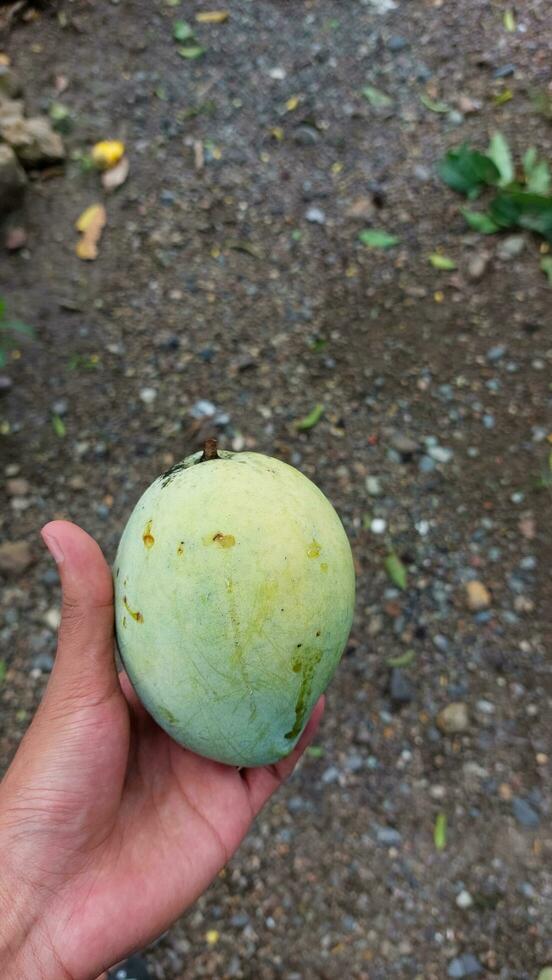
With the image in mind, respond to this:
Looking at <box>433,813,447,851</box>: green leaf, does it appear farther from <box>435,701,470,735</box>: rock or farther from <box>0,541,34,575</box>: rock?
<box>0,541,34,575</box>: rock

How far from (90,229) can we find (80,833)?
242cm

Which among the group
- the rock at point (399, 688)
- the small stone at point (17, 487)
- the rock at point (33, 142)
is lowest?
the rock at point (399, 688)

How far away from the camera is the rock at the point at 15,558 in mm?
2547

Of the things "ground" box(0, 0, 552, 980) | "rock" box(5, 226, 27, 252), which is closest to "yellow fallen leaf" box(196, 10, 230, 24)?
"ground" box(0, 0, 552, 980)

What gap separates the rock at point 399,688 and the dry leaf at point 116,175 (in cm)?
232

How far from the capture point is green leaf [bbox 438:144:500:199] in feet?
10.1

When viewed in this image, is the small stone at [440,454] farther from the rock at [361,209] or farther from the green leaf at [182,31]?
the green leaf at [182,31]

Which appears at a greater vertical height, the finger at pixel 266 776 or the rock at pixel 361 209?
the rock at pixel 361 209

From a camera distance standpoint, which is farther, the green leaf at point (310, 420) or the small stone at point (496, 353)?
the small stone at point (496, 353)

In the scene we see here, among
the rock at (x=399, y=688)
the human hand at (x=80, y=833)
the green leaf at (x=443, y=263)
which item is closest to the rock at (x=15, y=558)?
the human hand at (x=80, y=833)

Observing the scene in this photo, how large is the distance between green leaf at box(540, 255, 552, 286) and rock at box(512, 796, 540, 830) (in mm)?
1930

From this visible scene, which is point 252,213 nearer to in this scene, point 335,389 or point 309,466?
point 335,389

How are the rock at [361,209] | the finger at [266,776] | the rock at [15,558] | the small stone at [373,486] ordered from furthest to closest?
the rock at [361,209]
the small stone at [373,486]
the rock at [15,558]
the finger at [266,776]

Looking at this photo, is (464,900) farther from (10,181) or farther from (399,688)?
(10,181)
